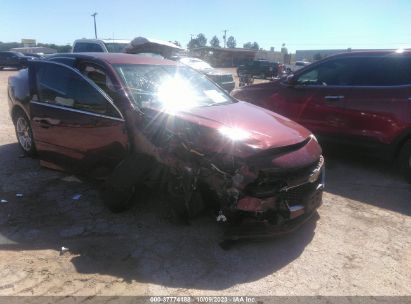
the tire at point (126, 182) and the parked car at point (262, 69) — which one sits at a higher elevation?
the tire at point (126, 182)

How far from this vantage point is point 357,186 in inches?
207

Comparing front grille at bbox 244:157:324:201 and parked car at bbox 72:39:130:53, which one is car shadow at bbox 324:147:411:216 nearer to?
front grille at bbox 244:157:324:201

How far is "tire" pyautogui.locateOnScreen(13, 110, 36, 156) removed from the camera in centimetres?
576

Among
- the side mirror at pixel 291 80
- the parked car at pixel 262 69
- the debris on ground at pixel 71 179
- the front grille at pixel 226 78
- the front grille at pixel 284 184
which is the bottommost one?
the parked car at pixel 262 69

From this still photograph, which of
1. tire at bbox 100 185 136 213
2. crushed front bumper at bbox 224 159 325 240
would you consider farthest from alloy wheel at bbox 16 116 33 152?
crushed front bumper at bbox 224 159 325 240

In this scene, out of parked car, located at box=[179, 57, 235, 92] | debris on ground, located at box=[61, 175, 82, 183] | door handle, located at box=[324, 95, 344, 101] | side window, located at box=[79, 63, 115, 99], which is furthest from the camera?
parked car, located at box=[179, 57, 235, 92]

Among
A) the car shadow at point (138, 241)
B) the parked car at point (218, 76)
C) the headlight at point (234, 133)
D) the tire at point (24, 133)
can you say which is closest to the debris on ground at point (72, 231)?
the car shadow at point (138, 241)

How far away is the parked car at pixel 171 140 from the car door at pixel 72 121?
1 cm

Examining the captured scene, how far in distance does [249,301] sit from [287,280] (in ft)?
1.44

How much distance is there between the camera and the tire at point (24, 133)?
18.9 ft

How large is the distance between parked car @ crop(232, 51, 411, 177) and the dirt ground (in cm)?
97

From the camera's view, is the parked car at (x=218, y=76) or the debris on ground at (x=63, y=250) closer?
the debris on ground at (x=63, y=250)

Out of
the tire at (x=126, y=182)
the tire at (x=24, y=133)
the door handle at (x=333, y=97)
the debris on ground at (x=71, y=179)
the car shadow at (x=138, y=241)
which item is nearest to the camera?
the car shadow at (x=138, y=241)

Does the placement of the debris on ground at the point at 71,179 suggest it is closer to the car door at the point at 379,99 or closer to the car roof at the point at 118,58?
the car roof at the point at 118,58
